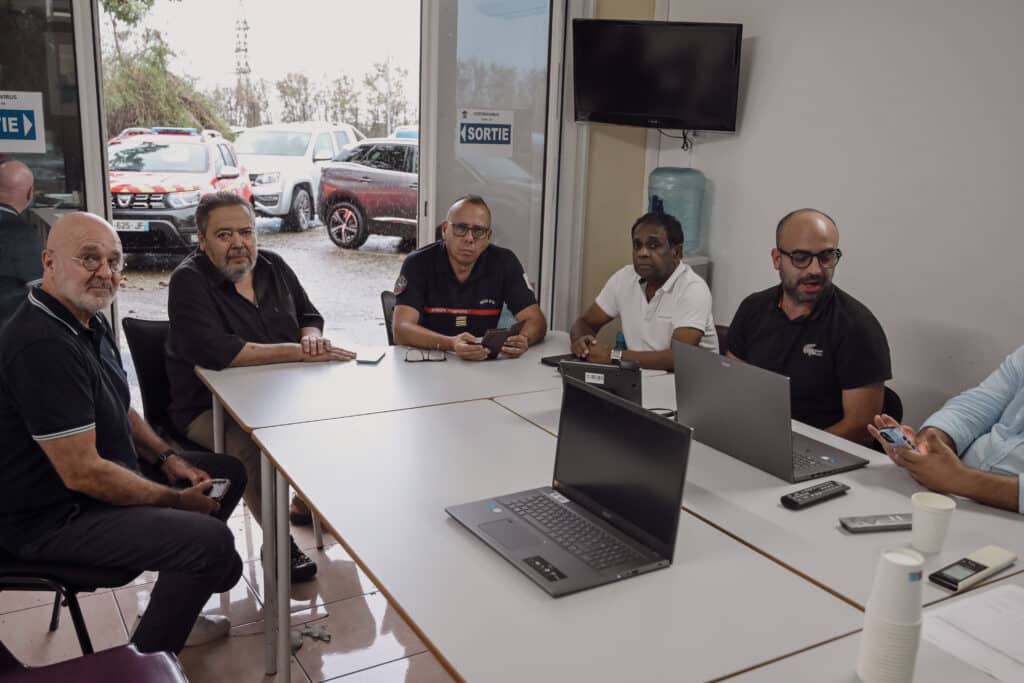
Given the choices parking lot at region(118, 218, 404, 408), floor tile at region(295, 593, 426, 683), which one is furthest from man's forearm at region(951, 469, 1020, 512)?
parking lot at region(118, 218, 404, 408)

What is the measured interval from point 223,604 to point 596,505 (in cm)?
170

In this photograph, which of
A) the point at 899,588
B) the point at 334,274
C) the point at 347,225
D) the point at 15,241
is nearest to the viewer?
the point at 899,588

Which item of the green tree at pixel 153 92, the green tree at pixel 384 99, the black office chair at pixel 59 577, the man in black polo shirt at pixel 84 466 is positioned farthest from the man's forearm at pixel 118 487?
the green tree at pixel 384 99

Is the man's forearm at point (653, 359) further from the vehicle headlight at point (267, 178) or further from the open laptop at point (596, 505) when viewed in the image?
the vehicle headlight at point (267, 178)

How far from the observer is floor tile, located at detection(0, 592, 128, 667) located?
263 centimetres

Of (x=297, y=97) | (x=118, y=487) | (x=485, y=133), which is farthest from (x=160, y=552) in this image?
(x=297, y=97)

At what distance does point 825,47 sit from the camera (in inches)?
162

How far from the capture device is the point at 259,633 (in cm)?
279

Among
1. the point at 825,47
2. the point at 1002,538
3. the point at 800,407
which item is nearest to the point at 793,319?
the point at 800,407

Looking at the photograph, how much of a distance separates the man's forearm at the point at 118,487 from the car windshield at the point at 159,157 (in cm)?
496

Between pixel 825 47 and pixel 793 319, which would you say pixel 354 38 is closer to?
pixel 825 47

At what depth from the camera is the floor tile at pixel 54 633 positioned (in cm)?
263

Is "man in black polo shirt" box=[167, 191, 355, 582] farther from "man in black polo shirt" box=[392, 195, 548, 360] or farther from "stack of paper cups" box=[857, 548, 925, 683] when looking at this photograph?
"stack of paper cups" box=[857, 548, 925, 683]

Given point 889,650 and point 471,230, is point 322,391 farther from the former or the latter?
point 889,650
